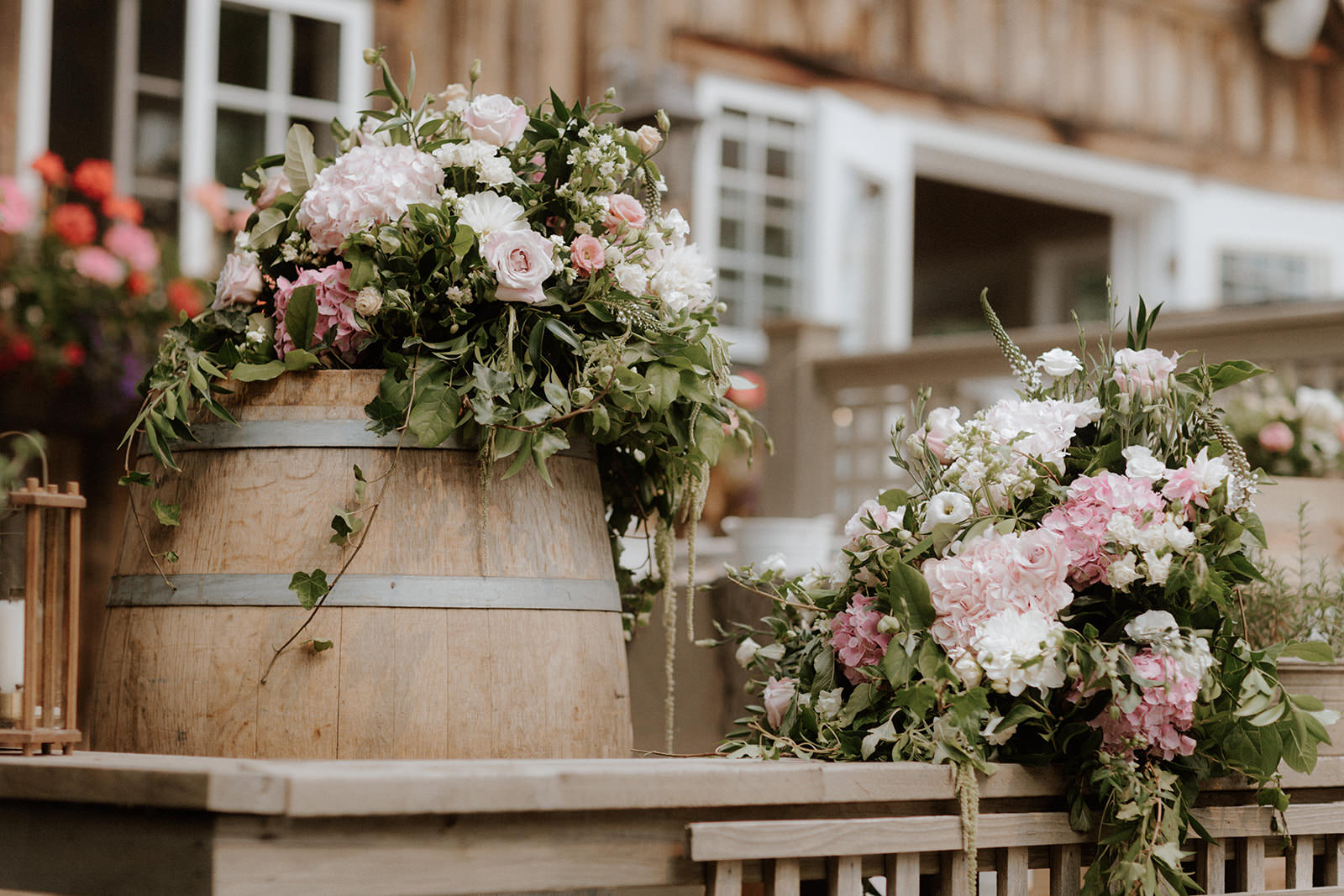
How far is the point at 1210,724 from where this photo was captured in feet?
5.12

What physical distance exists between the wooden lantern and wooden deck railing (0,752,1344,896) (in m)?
0.04

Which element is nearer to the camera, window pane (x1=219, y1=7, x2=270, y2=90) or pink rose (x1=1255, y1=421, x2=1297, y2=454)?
pink rose (x1=1255, y1=421, x2=1297, y2=454)

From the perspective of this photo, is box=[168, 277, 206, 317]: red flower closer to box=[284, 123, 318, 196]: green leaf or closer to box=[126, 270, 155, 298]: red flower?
box=[126, 270, 155, 298]: red flower

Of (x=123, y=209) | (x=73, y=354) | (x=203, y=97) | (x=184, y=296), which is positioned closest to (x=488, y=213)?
(x=73, y=354)

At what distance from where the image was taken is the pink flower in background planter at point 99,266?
14.9 feet

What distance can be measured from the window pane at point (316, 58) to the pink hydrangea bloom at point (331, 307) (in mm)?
4193

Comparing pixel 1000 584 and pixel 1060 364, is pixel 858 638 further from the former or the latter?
pixel 1060 364

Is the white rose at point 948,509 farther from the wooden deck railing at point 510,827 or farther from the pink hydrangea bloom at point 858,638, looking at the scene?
the wooden deck railing at point 510,827

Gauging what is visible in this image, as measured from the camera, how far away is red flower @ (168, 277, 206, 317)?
15.3 feet

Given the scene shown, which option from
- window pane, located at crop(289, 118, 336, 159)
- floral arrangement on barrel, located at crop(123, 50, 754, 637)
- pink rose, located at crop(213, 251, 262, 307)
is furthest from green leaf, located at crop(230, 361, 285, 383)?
window pane, located at crop(289, 118, 336, 159)

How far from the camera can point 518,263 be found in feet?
5.33

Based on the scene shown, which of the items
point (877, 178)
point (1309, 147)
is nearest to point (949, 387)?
point (877, 178)

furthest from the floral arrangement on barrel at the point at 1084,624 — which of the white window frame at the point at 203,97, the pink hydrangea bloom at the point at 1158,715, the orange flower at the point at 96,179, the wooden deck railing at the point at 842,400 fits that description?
the white window frame at the point at 203,97

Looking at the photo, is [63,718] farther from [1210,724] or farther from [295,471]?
[1210,724]
